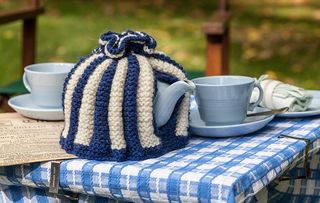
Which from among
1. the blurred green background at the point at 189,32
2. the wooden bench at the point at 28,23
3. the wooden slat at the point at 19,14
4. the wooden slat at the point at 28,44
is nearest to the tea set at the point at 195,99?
the wooden slat at the point at 19,14

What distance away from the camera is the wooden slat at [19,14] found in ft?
12.0

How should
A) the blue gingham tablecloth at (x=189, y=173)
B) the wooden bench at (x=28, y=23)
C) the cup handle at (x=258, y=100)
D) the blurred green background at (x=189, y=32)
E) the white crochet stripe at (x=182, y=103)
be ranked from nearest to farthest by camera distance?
the blue gingham tablecloth at (x=189, y=173), the white crochet stripe at (x=182, y=103), the cup handle at (x=258, y=100), the wooden bench at (x=28, y=23), the blurred green background at (x=189, y=32)

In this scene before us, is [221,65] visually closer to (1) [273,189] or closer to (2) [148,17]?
(1) [273,189]

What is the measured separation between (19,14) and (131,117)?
247 cm

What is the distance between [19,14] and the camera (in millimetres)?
3906

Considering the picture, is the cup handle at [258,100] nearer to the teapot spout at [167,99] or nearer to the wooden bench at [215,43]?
the teapot spout at [167,99]

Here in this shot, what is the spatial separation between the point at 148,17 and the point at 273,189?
697 cm

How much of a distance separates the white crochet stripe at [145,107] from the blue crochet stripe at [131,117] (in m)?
0.01

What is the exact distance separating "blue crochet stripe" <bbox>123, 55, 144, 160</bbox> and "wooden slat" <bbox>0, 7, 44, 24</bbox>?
7.14ft

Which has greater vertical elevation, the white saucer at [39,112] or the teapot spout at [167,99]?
the teapot spout at [167,99]

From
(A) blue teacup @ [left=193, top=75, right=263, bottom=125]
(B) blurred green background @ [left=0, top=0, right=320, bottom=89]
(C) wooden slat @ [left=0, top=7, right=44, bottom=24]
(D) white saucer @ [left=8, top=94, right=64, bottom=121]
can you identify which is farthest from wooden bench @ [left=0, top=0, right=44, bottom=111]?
(A) blue teacup @ [left=193, top=75, right=263, bottom=125]

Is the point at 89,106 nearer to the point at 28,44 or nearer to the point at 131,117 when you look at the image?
the point at 131,117

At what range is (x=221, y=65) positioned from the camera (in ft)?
11.6

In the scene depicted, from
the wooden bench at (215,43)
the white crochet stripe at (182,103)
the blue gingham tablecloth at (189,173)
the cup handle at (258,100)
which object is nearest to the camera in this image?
the blue gingham tablecloth at (189,173)
